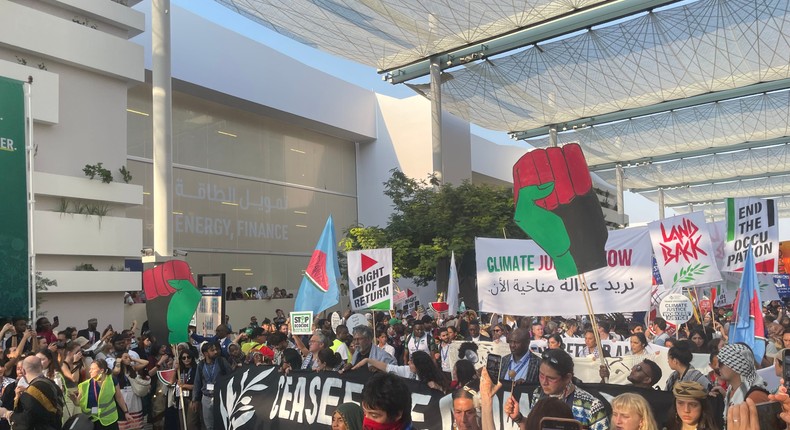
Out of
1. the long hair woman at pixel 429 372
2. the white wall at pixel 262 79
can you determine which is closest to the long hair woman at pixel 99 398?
the long hair woman at pixel 429 372

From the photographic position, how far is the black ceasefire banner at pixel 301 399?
22.1 feet

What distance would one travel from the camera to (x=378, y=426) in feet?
12.2

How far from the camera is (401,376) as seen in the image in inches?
301

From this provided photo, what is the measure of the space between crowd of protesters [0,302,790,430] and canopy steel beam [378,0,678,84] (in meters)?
22.4

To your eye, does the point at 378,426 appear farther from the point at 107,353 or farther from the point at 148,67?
the point at 148,67

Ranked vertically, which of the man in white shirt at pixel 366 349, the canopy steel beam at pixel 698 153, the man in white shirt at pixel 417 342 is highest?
the canopy steel beam at pixel 698 153

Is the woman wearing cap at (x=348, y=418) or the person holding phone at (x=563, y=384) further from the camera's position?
the person holding phone at (x=563, y=384)

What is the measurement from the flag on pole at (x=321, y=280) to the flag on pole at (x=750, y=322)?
6.00m

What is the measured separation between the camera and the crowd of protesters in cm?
441

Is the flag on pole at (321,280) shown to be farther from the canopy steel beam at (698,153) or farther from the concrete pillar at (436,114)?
the canopy steel beam at (698,153)

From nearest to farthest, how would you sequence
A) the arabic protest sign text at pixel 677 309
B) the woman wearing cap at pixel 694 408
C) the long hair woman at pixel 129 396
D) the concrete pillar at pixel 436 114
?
the woman wearing cap at pixel 694 408, the long hair woman at pixel 129 396, the arabic protest sign text at pixel 677 309, the concrete pillar at pixel 436 114

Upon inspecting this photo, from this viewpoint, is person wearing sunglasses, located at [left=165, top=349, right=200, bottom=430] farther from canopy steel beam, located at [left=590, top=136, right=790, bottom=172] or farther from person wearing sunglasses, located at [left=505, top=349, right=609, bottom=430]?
canopy steel beam, located at [left=590, top=136, right=790, bottom=172]

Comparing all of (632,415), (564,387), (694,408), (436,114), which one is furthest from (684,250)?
(436,114)

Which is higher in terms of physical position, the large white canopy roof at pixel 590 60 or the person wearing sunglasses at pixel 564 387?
the large white canopy roof at pixel 590 60
